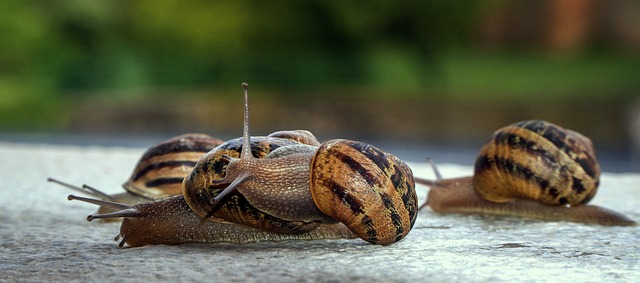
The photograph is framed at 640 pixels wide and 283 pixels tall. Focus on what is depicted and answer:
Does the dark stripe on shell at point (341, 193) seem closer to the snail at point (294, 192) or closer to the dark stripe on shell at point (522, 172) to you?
the snail at point (294, 192)

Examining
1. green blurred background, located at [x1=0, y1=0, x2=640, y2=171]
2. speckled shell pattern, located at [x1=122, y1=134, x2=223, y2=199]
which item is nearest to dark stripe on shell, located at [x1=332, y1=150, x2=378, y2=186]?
speckled shell pattern, located at [x1=122, y1=134, x2=223, y2=199]

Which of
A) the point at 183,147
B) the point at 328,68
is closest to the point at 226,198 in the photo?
the point at 183,147

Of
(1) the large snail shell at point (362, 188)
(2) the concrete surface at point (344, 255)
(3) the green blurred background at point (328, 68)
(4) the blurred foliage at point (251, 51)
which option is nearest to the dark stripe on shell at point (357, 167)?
(1) the large snail shell at point (362, 188)

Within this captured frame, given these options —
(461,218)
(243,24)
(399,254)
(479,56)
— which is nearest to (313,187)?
(399,254)

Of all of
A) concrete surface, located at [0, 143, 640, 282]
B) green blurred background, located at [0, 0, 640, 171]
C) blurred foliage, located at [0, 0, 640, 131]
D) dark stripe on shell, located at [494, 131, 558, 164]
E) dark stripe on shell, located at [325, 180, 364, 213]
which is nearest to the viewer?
concrete surface, located at [0, 143, 640, 282]

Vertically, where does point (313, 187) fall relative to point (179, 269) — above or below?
above

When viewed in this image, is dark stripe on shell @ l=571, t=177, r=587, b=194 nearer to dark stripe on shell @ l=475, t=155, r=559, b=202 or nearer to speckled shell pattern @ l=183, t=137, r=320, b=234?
dark stripe on shell @ l=475, t=155, r=559, b=202

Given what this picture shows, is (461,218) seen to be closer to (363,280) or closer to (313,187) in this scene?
(313,187)
